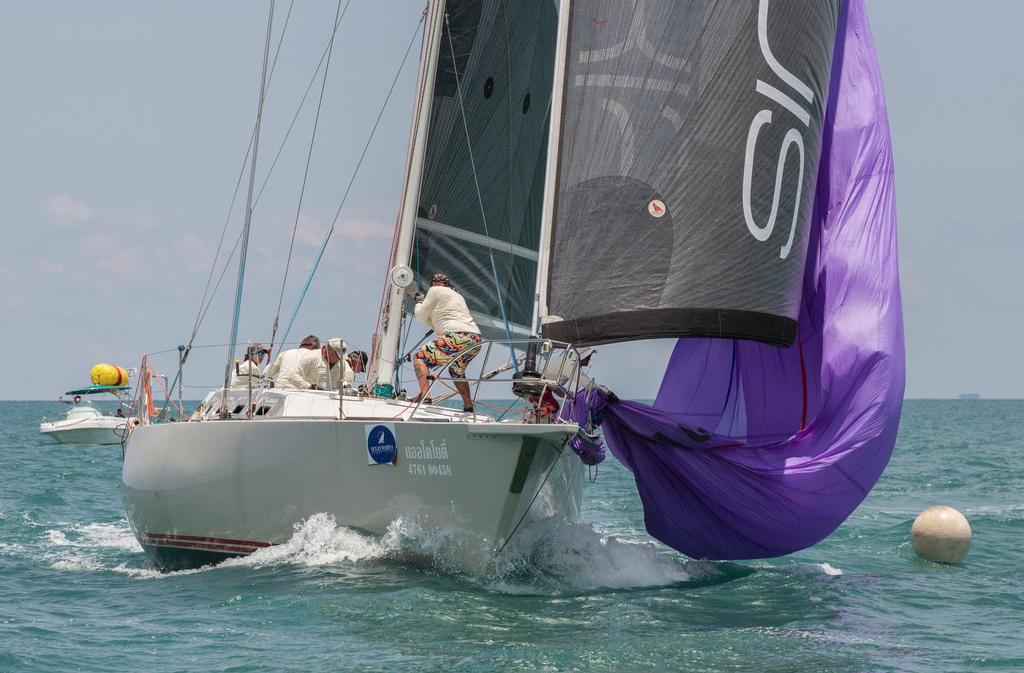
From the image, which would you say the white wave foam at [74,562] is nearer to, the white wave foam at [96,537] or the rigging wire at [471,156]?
the white wave foam at [96,537]

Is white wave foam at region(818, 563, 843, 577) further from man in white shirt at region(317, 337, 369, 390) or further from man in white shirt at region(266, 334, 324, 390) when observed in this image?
man in white shirt at region(266, 334, 324, 390)

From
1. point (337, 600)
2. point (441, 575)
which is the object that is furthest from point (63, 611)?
point (441, 575)

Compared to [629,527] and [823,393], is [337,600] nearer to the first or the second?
[823,393]

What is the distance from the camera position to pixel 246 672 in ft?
24.2

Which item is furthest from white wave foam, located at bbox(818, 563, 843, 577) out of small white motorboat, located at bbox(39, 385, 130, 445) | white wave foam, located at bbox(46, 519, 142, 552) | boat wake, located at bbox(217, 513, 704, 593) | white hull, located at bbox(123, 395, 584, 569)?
small white motorboat, located at bbox(39, 385, 130, 445)

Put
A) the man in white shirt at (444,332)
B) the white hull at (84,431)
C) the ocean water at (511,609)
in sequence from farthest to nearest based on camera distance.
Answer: the white hull at (84,431) → the man in white shirt at (444,332) → the ocean water at (511,609)

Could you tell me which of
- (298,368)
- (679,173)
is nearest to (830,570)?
(679,173)

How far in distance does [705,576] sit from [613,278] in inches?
112

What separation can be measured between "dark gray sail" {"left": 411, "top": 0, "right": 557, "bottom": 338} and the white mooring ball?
437 centimetres

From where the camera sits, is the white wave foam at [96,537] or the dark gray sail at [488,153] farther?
the white wave foam at [96,537]

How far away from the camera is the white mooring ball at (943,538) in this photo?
484 inches

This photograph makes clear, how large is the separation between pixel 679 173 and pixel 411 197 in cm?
296

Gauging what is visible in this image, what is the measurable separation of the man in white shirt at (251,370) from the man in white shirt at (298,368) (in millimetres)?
213

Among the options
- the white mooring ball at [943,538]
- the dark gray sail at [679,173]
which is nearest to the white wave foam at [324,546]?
the dark gray sail at [679,173]
